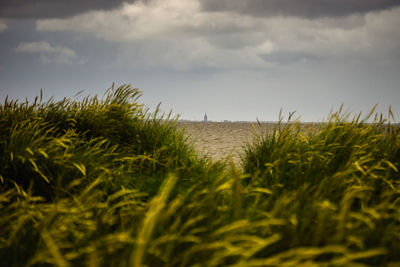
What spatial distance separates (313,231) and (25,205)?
1921 mm

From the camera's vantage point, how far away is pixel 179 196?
2334 millimetres

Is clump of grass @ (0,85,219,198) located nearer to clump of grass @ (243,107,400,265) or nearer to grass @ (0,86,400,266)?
grass @ (0,86,400,266)

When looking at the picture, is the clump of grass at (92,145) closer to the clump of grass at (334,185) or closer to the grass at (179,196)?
the grass at (179,196)

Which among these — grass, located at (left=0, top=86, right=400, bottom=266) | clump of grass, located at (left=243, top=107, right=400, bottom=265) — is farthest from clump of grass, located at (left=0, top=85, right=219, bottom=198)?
clump of grass, located at (left=243, top=107, right=400, bottom=265)

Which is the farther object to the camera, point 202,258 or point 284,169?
point 284,169

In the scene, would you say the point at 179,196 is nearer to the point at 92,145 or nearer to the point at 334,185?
the point at 334,185

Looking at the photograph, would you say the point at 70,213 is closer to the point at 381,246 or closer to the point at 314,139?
the point at 381,246

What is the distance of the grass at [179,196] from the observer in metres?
1.82

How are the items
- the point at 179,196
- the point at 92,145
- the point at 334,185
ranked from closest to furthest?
1. the point at 179,196
2. the point at 334,185
3. the point at 92,145

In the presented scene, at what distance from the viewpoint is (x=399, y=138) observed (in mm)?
4113

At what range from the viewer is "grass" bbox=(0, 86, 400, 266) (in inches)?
71.5

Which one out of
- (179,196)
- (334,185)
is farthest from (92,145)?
(334,185)

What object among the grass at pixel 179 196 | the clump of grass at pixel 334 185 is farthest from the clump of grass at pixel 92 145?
the clump of grass at pixel 334 185

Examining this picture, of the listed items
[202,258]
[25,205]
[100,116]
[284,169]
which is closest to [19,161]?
[25,205]
